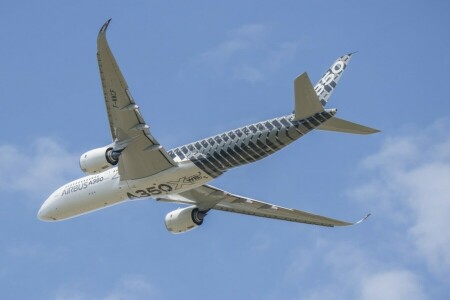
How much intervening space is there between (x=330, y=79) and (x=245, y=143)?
17.9 feet

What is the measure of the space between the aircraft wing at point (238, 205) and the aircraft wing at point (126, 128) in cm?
539

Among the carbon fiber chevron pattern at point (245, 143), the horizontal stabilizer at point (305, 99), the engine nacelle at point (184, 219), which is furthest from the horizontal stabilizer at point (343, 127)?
the engine nacelle at point (184, 219)

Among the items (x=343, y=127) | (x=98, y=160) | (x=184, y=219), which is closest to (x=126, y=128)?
(x=98, y=160)

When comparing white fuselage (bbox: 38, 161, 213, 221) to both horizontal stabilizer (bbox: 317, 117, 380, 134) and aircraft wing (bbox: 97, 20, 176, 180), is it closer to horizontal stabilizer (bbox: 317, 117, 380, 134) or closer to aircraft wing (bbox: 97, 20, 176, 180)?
aircraft wing (bbox: 97, 20, 176, 180)

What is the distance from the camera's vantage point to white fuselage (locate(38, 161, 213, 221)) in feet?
157

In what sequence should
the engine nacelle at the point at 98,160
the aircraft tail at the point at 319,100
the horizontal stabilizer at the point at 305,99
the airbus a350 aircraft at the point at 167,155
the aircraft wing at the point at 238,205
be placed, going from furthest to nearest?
1. the aircraft wing at the point at 238,205
2. the engine nacelle at the point at 98,160
3. the airbus a350 aircraft at the point at 167,155
4. the aircraft tail at the point at 319,100
5. the horizontal stabilizer at the point at 305,99

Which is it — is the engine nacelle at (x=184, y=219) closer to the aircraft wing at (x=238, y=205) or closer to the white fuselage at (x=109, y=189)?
the aircraft wing at (x=238, y=205)

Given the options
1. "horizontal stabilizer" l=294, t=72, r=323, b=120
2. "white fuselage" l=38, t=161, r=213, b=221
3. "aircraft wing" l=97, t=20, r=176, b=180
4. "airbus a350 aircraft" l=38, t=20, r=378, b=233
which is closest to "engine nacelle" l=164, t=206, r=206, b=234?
"airbus a350 aircraft" l=38, t=20, r=378, b=233

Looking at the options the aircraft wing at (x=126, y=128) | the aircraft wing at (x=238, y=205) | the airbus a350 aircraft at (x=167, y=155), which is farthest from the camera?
the aircraft wing at (x=238, y=205)

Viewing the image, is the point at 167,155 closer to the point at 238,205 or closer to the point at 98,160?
the point at 98,160

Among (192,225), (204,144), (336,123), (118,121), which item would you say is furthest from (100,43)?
(192,225)

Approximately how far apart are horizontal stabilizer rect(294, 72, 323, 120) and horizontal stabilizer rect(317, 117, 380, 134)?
94cm

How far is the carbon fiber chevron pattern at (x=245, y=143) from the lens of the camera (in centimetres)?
4569

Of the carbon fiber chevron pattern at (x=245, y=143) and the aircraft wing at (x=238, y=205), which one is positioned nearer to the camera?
the carbon fiber chevron pattern at (x=245, y=143)
